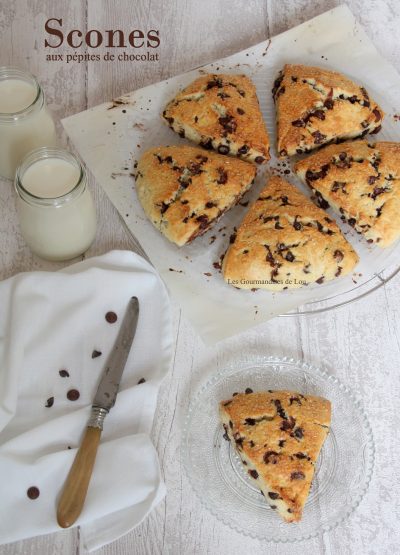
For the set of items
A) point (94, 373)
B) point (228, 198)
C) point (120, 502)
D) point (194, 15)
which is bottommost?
point (120, 502)

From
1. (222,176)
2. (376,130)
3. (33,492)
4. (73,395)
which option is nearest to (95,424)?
(73,395)

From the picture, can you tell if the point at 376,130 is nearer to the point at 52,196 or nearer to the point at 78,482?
the point at 52,196

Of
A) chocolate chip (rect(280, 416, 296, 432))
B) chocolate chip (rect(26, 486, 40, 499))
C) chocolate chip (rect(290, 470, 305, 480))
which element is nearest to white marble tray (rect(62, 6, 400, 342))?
chocolate chip (rect(280, 416, 296, 432))

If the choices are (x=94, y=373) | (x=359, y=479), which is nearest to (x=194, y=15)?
(x=94, y=373)

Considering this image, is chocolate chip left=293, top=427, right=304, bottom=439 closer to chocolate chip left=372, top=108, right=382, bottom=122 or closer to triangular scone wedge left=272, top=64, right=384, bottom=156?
triangular scone wedge left=272, top=64, right=384, bottom=156

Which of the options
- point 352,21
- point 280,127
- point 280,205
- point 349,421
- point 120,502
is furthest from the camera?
point 352,21

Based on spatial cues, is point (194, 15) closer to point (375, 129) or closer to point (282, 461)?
point (375, 129)

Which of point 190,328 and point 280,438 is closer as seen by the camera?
point 280,438
